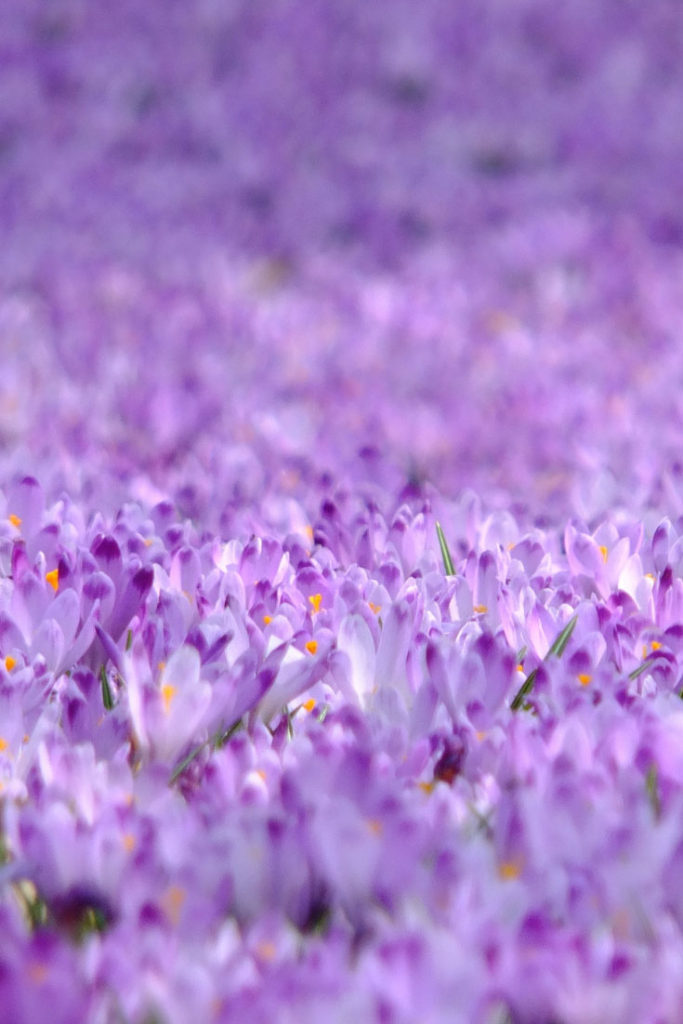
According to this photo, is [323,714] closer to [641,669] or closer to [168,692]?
[168,692]

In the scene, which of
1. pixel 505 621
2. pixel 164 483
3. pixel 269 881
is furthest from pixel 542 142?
pixel 269 881

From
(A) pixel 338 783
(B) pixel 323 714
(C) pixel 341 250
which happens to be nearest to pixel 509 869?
(A) pixel 338 783

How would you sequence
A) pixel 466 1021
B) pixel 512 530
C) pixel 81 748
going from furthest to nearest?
pixel 512 530 → pixel 81 748 → pixel 466 1021

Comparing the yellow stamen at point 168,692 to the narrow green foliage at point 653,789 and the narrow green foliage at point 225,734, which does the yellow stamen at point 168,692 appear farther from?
the narrow green foliage at point 653,789

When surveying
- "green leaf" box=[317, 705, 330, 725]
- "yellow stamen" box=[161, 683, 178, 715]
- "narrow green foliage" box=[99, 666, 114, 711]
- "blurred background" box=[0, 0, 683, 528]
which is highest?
"yellow stamen" box=[161, 683, 178, 715]

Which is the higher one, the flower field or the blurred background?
the flower field

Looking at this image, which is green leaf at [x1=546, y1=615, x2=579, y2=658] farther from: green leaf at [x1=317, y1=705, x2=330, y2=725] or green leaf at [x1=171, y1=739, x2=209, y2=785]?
green leaf at [x1=171, y1=739, x2=209, y2=785]

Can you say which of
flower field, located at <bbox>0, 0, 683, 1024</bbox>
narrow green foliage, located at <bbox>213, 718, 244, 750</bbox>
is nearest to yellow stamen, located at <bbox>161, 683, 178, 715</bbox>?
flower field, located at <bbox>0, 0, 683, 1024</bbox>

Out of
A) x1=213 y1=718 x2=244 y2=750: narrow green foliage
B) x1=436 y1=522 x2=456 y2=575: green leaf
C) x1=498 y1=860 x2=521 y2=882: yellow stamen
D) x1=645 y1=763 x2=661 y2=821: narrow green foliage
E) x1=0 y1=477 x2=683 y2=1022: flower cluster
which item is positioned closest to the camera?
x1=0 y1=477 x2=683 y2=1022: flower cluster

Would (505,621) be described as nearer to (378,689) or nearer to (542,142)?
(378,689)
